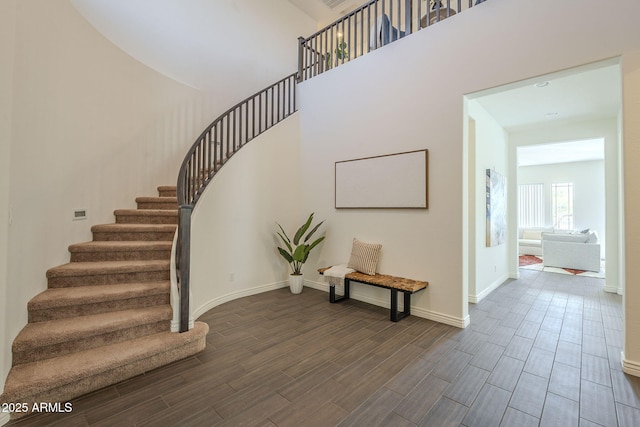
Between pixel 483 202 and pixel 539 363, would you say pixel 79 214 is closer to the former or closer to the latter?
pixel 539 363

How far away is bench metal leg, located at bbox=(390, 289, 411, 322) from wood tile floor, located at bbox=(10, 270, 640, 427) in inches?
3.3

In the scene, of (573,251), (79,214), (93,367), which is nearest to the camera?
(93,367)

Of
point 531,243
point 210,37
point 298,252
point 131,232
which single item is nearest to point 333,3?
point 210,37

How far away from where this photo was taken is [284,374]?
2273mm

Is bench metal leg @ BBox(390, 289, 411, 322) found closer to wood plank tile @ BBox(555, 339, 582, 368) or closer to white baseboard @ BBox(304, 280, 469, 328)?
white baseboard @ BBox(304, 280, 469, 328)

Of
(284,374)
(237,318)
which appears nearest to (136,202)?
(237,318)

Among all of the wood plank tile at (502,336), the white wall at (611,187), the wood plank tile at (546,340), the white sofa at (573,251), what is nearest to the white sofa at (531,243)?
the white sofa at (573,251)

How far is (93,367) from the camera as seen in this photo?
79.9 inches

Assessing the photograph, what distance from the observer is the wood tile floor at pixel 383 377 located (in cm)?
180

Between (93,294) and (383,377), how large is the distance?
8.67ft

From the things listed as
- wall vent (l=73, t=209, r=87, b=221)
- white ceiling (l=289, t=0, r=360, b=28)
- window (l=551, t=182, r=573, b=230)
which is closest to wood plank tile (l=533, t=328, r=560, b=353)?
wall vent (l=73, t=209, r=87, b=221)

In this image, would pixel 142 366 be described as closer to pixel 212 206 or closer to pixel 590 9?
pixel 212 206

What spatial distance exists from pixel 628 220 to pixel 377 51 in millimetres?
3323

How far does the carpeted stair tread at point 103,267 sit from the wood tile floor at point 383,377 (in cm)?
96
